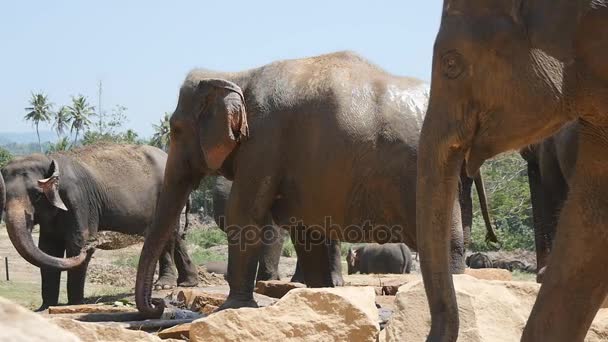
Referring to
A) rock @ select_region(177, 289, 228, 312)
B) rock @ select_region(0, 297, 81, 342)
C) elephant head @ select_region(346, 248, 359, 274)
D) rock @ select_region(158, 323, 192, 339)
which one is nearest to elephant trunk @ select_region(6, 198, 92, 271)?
rock @ select_region(177, 289, 228, 312)

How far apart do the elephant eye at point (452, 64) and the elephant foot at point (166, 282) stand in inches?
466

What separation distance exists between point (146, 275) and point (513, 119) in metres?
5.59

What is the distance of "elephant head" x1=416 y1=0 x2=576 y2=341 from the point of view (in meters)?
4.37

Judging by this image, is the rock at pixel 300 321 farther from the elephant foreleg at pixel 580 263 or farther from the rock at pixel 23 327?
the rock at pixel 23 327

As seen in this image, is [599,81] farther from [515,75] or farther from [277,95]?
[277,95]

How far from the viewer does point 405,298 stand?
20.4 feet

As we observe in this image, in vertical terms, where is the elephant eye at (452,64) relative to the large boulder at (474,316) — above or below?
above

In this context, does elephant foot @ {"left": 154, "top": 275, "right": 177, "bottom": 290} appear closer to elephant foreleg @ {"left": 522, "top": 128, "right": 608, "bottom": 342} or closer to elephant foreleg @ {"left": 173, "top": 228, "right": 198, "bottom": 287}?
elephant foreleg @ {"left": 173, "top": 228, "right": 198, "bottom": 287}

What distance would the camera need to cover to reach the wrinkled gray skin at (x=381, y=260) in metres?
22.6

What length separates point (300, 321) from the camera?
20.7 ft

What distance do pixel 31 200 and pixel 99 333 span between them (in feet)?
27.6

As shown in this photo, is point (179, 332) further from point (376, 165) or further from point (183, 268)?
point (183, 268)

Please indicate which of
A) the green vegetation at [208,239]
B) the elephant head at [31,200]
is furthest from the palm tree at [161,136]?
the elephant head at [31,200]

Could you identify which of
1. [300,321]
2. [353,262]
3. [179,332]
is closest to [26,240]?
[179,332]
